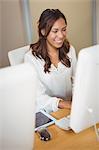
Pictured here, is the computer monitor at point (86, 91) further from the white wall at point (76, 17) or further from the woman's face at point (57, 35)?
the white wall at point (76, 17)

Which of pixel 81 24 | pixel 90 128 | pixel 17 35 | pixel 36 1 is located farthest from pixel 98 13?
pixel 90 128

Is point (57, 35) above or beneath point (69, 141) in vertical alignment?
above

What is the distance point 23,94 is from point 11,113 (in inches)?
2.6

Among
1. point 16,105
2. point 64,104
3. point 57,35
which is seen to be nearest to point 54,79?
point 57,35

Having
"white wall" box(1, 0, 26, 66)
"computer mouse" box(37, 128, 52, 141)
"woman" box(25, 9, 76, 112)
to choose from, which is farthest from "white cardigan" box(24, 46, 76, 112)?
"white wall" box(1, 0, 26, 66)

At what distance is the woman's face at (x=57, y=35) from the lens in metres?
1.65

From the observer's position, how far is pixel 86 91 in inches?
36.7

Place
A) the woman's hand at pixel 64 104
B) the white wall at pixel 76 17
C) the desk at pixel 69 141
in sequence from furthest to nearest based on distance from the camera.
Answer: the white wall at pixel 76 17
the woman's hand at pixel 64 104
the desk at pixel 69 141

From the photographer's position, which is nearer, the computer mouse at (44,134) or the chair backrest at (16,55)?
the computer mouse at (44,134)

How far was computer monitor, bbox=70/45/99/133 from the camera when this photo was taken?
870mm

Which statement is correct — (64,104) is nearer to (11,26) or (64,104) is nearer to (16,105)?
(16,105)

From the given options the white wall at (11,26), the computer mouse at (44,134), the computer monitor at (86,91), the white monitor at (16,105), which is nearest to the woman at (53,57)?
the computer mouse at (44,134)

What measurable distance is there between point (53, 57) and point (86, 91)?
0.81 m

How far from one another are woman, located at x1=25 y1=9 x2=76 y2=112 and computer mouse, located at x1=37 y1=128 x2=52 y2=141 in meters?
0.46
